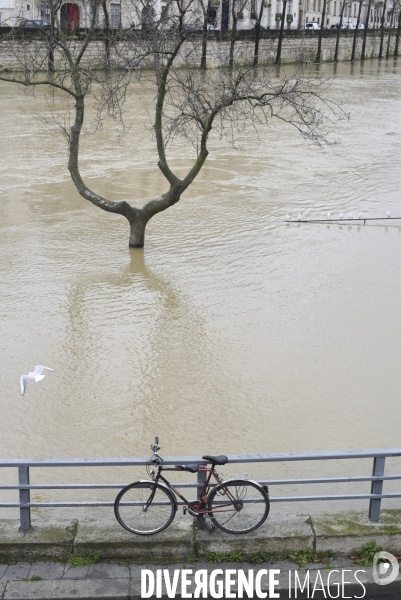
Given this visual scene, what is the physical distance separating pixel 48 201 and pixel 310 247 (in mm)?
5998

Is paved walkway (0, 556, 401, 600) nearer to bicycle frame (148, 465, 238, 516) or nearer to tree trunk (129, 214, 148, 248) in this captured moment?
bicycle frame (148, 465, 238, 516)

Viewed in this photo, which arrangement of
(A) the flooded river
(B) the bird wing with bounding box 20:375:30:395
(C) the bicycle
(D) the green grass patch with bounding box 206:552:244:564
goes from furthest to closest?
(B) the bird wing with bounding box 20:375:30:395 → (A) the flooded river → (C) the bicycle → (D) the green grass patch with bounding box 206:552:244:564

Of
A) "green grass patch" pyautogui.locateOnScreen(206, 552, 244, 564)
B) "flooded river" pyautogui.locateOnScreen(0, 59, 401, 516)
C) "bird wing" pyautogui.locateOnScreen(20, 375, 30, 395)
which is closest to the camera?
"green grass patch" pyautogui.locateOnScreen(206, 552, 244, 564)

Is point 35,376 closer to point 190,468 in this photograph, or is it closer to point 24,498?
point 24,498

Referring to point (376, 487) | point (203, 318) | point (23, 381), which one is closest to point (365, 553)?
point (376, 487)

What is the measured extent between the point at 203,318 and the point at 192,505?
5.90 metres

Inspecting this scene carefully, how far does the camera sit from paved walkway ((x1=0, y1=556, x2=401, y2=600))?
15.5 ft

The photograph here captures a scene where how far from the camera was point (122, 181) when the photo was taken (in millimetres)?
18719

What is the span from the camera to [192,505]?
523 cm

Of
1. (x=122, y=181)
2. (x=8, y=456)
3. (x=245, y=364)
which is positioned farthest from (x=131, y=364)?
(x=122, y=181)

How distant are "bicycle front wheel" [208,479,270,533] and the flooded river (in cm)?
152

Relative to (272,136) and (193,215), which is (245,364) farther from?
(272,136)

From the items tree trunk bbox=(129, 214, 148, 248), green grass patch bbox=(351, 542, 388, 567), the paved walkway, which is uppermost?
green grass patch bbox=(351, 542, 388, 567)

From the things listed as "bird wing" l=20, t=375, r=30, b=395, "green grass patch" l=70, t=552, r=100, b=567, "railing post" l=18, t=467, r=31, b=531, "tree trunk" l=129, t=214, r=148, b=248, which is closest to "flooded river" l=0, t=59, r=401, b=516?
"bird wing" l=20, t=375, r=30, b=395
